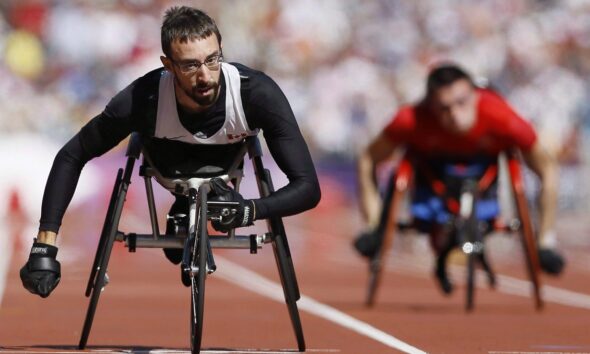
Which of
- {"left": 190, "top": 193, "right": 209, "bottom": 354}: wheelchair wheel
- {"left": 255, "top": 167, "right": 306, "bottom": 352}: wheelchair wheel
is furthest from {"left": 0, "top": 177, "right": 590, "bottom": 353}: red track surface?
{"left": 190, "top": 193, "right": 209, "bottom": 354}: wheelchair wheel

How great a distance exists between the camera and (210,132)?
750cm

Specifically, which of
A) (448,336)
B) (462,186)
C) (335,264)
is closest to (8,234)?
(335,264)

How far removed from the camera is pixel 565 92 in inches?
1178

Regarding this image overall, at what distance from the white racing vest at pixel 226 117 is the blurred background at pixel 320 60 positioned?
67.9ft

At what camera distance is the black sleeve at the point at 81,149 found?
24.2 ft

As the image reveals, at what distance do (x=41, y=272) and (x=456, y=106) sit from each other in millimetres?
5801

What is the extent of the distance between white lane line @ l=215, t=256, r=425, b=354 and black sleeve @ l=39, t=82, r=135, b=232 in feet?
6.36

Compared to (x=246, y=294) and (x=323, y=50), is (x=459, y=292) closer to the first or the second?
(x=246, y=294)

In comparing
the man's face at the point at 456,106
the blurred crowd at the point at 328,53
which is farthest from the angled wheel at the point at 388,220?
the blurred crowd at the point at 328,53

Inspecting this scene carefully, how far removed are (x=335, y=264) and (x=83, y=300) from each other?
7.07 meters

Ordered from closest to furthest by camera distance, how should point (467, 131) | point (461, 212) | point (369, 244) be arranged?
point (467, 131) < point (461, 212) < point (369, 244)

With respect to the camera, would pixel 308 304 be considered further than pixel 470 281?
Yes

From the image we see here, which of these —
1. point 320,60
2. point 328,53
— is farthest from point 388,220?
point 328,53

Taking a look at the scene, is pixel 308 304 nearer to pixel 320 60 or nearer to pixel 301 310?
pixel 301 310
